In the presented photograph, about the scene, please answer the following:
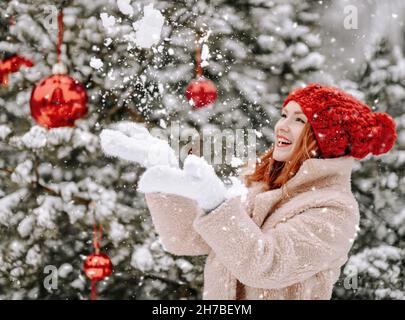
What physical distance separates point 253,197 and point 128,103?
5.71 ft

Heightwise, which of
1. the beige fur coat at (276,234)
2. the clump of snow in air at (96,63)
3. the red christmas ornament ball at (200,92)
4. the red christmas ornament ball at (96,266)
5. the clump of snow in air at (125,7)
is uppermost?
the clump of snow in air at (125,7)

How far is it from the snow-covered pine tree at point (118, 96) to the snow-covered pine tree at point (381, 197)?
1.42ft

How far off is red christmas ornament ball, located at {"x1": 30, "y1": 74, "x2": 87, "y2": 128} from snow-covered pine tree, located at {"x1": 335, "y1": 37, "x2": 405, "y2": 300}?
2027mm

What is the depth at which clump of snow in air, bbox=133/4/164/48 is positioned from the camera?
10.8 ft

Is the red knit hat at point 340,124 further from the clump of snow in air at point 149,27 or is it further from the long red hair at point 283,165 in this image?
the clump of snow in air at point 149,27

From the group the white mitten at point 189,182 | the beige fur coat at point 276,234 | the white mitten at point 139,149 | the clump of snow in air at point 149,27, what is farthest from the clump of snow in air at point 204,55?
the white mitten at point 189,182

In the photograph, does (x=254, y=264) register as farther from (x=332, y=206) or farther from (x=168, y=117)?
(x=168, y=117)

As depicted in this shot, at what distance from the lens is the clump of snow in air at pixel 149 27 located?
10.8ft

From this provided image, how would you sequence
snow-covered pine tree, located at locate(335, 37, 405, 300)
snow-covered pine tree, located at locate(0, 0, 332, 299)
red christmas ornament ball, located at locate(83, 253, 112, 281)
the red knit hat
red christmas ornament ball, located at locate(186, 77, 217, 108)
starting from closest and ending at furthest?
1. the red knit hat
2. red christmas ornament ball, located at locate(186, 77, 217, 108)
3. red christmas ornament ball, located at locate(83, 253, 112, 281)
4. snow-covered pine tree, located at locate(0, 0, 332, 299)
5. snow-covered pine tree, located at locate(335, 37, 405, 300)

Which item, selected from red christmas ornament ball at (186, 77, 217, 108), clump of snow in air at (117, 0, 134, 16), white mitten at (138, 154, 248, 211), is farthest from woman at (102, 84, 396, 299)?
clump of snow in air at (117, 0, 134, 16)

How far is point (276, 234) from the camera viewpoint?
1.55 metres

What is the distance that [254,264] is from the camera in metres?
1.47

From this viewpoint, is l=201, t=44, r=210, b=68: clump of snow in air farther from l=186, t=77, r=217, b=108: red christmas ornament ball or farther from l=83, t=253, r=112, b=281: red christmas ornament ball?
l=83, t=253, r=112, b=281: red christmas ornament ball
